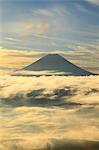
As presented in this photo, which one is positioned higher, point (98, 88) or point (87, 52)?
point (87, 52)

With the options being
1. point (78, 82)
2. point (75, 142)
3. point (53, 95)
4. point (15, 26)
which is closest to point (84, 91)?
point (78, 82)

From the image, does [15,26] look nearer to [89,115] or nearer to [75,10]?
[75,10]

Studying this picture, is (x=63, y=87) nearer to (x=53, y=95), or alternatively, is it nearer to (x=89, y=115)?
(x=53, y=95)

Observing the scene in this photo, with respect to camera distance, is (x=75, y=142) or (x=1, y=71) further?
(x=75, y=142)

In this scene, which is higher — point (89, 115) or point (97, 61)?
point (97, 61)

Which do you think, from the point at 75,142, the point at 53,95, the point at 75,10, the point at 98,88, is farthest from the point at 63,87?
the point at 75,10

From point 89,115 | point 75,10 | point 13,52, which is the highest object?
point 75,10
